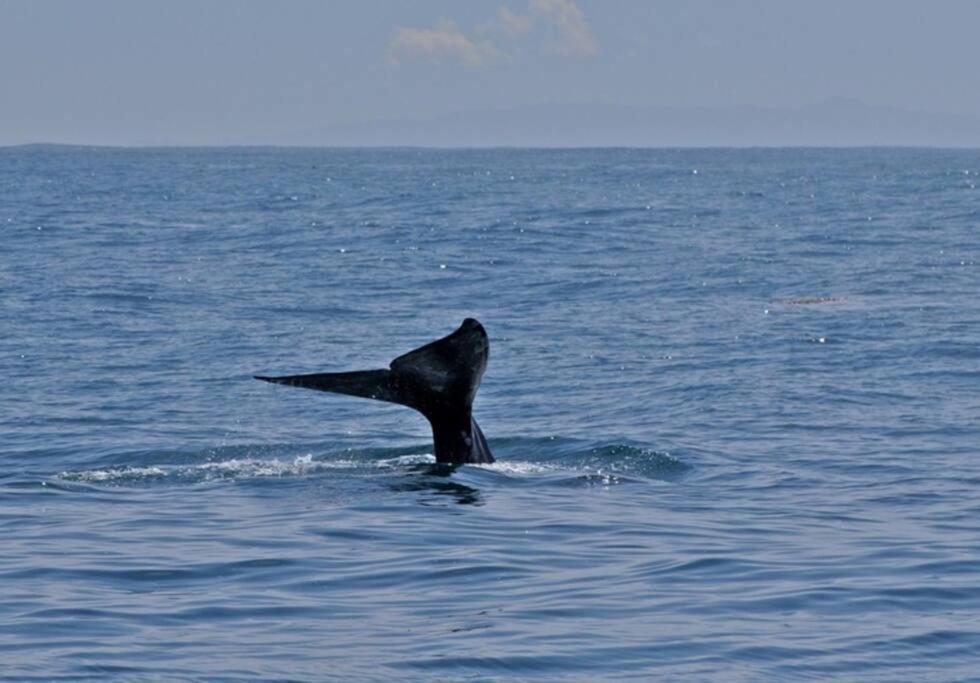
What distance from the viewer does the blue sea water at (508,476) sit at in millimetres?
11495

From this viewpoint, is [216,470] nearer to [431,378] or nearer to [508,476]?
[508,476]

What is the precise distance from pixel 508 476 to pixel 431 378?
2279mm

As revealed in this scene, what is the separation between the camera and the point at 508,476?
18172 millimetres

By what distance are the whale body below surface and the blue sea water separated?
2.87ft

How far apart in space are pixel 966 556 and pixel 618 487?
4209 millimetres

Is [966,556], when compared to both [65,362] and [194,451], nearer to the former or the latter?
[194,451]

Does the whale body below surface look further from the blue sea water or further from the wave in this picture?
the wave

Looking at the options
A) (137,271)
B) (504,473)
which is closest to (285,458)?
(504,473)

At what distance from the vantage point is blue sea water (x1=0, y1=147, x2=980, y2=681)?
37.7 feet

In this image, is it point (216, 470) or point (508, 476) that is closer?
point (508, 476)

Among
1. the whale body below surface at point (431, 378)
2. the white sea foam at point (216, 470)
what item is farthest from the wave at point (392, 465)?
the whale body below surface at point (431, 378)

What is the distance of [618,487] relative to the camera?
17875 millimetres

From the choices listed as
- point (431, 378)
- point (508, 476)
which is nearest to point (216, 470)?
point (508, 476)

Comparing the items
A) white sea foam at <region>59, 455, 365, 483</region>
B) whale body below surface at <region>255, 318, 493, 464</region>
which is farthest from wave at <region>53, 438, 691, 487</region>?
whale body below surface at <region>255, 318, 493, 464</region>
